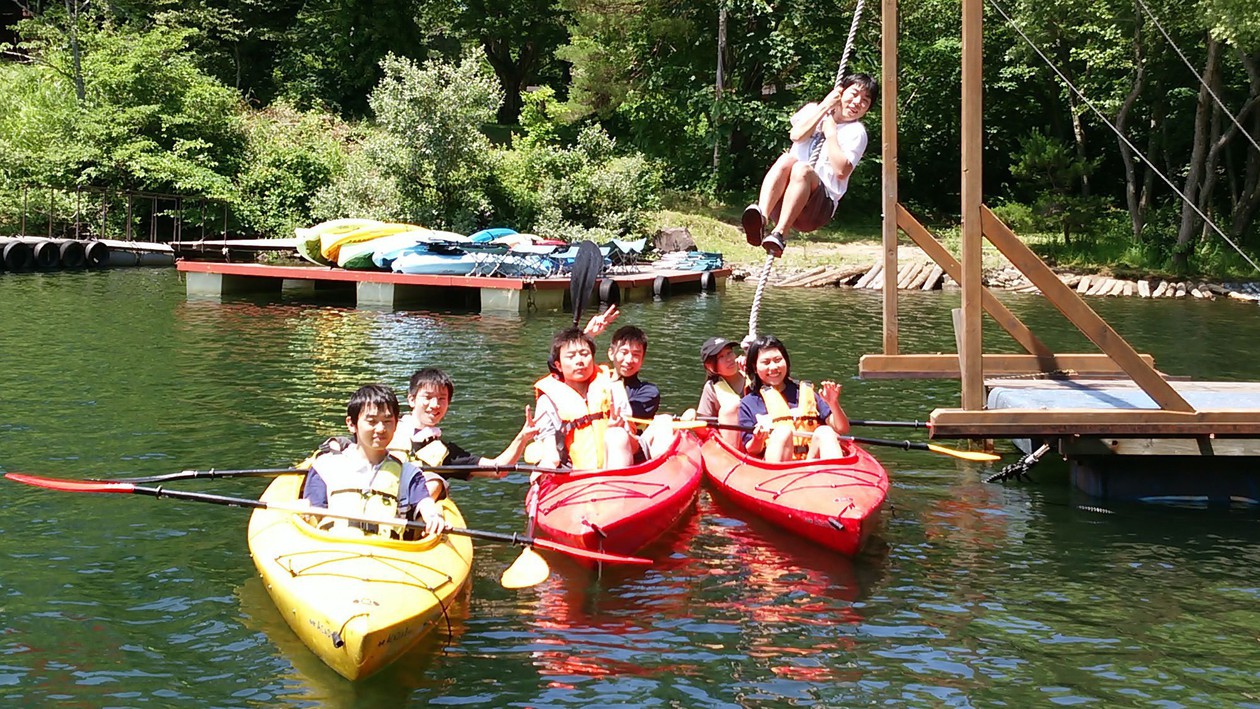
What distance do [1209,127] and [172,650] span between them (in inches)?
1293

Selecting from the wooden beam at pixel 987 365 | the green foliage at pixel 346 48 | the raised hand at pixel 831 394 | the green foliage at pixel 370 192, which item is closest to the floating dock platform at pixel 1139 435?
the wooden beam at pixel 987 365

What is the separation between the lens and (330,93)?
43281 millimetres

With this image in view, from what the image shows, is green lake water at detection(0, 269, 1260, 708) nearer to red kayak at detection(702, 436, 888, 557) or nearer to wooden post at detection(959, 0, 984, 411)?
red kayak at detection(702, 436, 888, 557)

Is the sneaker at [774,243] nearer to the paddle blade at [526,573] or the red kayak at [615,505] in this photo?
the red kayak at [615,505]

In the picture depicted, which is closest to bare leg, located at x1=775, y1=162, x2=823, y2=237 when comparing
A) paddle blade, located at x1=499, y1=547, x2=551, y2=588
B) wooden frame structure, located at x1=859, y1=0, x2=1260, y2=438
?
wooden frame structure, located at x1=859, y1=0, x2=1260, y2=438

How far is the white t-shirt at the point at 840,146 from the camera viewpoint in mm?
8539

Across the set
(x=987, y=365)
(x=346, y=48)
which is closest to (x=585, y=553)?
(x=987, y=365)

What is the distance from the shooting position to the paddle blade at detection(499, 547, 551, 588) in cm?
689

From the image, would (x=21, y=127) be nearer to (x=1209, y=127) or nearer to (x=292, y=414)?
(x=292, y=414)

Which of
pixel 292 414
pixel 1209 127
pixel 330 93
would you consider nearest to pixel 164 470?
pixel 292 414

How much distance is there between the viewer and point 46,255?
27312 millimetres

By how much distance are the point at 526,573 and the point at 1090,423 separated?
436 cm

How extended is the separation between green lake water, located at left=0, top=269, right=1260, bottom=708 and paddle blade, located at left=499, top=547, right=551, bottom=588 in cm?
25

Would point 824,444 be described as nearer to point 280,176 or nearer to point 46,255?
point 46,255
